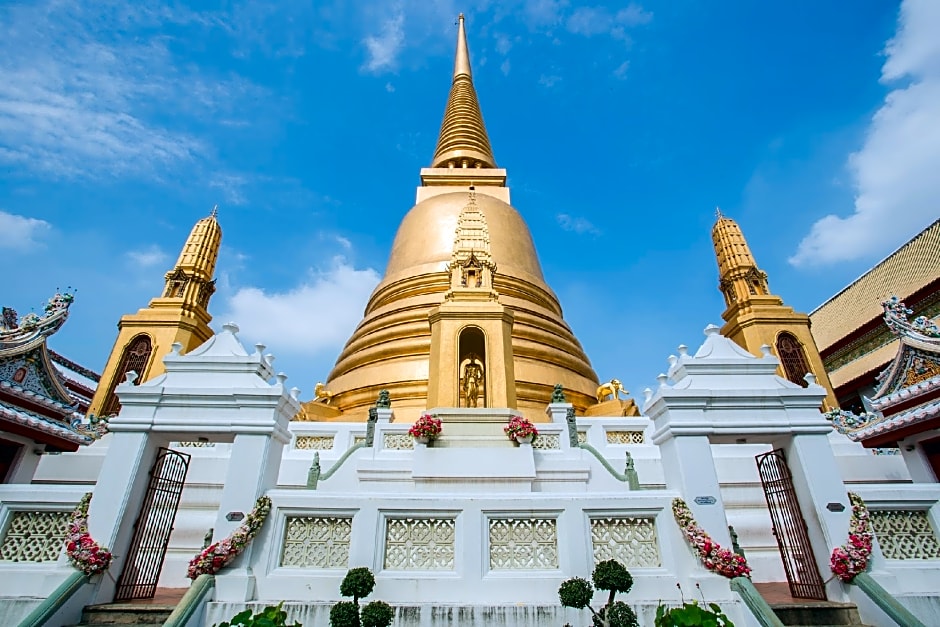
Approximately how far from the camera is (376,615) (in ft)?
13.6

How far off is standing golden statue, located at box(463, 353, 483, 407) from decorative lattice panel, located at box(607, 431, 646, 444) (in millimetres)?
3041

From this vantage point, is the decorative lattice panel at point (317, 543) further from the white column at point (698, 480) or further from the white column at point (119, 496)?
the white column at point (698, 480)

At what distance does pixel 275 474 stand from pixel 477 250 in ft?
29.8

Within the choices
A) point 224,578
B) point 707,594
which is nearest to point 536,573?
point 707,594

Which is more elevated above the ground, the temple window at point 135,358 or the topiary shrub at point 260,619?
the temple window at point 135,358

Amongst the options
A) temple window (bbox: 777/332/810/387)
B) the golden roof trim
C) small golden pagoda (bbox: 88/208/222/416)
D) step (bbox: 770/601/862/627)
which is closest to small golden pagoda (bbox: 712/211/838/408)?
temple window (bbox: 777/332/810/387)

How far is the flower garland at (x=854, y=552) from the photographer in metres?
4.95

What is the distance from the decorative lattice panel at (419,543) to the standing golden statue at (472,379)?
651cm

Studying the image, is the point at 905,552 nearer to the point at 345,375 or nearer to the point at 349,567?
the point at 349,567

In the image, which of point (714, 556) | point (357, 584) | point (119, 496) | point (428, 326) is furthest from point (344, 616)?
point (428, 326)

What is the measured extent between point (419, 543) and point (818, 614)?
380 centimetres

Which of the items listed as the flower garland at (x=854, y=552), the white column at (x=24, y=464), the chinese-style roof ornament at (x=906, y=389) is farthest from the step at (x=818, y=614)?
the white column at (x=24, y=464)

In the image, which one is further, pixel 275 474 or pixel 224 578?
pixel 275 474

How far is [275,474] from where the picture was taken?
19.1 ft
